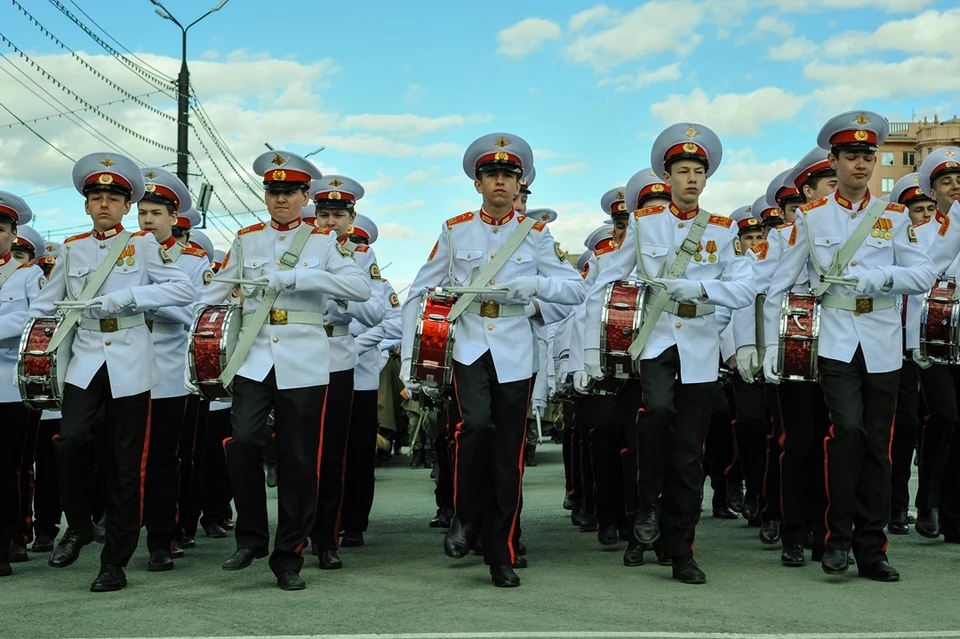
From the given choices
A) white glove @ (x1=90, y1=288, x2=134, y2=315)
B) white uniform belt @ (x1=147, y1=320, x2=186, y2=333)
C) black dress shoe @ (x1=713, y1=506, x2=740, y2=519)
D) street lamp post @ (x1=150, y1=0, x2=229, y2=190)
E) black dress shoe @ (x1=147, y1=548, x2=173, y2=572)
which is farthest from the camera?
street lamp post @ (x1=150, y1=0, x2=229, y2=190)

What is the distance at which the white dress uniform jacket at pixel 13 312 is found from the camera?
8648 mm

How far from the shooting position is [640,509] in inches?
309

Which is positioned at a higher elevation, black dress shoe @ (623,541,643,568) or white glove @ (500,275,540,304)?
white glove @ (500,275,540,304)

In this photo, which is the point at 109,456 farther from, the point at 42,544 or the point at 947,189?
the point at 947,189

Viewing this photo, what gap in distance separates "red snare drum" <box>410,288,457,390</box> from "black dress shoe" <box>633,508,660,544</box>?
136cm

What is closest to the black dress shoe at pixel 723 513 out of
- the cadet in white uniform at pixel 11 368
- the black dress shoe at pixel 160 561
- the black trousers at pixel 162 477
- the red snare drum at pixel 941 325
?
the red snare drum at pixel 941 325

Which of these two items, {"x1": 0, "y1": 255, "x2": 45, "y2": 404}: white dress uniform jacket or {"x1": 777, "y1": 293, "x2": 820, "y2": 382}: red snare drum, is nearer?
{"x1": 777, "y1": 293, "x2": 820, "y2": 382}: red snare drum

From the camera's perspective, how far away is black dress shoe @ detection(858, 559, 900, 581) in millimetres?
7449

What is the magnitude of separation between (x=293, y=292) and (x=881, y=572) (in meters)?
3.62

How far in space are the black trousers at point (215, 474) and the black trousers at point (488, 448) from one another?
3502mm

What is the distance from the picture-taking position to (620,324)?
7848 millimetres

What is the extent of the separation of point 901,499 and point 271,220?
5109 millimetres

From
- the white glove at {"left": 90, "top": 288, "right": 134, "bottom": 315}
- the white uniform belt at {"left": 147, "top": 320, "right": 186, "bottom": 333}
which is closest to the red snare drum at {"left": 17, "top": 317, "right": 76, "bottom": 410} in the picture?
the white glove at {"left": 90, "top": 288, "right": 134, "bottom": 315}

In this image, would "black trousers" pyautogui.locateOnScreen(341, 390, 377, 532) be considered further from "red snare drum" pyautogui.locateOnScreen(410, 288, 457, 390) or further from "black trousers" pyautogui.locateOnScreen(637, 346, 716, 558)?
"black trousers" pyautogui.locateOnScreen(637, 346, 716, 558)
